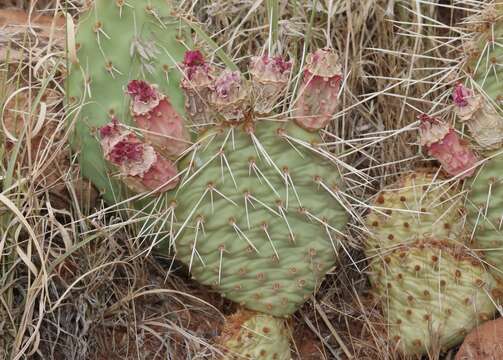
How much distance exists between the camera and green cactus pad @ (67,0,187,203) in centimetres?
193

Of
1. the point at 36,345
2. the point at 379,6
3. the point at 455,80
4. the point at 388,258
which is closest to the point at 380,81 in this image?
the point at 379,6

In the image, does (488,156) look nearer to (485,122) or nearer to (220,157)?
(485,122)

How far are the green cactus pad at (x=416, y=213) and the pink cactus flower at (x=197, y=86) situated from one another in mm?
422

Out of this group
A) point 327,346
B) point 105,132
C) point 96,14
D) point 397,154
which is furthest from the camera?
point 397,154

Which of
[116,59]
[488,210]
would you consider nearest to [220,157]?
[116,59]

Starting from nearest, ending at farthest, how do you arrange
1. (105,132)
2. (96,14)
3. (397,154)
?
(105,132) < (96,14) < (397,154)

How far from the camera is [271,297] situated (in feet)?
6.48

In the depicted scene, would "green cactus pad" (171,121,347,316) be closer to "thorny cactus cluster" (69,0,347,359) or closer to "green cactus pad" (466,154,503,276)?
"thorny cactus cluster" (69,0,347,359)

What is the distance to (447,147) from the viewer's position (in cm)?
191

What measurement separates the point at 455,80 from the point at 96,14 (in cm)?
78

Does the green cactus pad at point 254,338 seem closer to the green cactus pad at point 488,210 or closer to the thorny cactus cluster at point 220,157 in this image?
the thorny cactus cluster at point 220,157

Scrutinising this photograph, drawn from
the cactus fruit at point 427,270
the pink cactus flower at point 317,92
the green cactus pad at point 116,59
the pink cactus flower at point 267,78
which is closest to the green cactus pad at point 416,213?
the cactus fruit at point 427,270

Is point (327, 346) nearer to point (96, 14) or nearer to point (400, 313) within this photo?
point (400, 313)

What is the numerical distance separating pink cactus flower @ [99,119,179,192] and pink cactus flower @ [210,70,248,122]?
159mm
